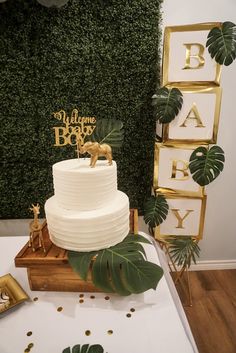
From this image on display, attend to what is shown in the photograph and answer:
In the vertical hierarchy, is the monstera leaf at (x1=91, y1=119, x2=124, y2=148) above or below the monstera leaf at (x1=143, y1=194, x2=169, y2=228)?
above

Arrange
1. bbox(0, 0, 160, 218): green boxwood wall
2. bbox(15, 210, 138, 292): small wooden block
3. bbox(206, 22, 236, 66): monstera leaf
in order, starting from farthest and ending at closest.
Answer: bbox(0, 0, 160, 218): green boxwood wall < bbox(206, 22, 236, 66): monstera leaf < bbox(15, 210, 138, 292): small wooden block

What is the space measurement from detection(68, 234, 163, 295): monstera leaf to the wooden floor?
4.18 feet

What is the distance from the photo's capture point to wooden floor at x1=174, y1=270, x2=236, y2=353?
1.91 meters

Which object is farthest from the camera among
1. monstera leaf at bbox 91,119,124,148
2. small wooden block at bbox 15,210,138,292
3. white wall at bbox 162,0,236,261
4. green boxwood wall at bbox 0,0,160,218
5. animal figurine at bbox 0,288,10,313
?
white wall at bbox 162,0,236,261

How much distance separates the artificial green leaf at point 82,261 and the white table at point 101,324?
0.15 m

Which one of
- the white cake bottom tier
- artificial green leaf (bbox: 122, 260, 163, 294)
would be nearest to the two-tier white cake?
the white cake bottom tier

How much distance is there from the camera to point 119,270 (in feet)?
3.42

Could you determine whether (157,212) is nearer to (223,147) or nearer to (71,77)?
(223,147)

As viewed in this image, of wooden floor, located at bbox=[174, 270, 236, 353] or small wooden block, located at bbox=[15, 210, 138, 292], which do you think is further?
wooden floor, located at bbox=[174, 270, 236, 353]

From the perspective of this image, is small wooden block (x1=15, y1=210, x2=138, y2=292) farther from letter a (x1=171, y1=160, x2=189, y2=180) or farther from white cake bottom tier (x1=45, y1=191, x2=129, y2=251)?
letter a (x1=171, y1=160, x2=189, y2=180)

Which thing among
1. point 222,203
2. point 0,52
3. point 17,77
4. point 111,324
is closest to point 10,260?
point 111,324

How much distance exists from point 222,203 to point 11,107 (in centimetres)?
225

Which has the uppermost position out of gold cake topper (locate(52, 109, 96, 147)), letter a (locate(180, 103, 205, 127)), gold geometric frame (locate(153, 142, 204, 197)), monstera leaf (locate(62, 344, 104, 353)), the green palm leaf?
letter a (locate(180, 103, 205, 127))

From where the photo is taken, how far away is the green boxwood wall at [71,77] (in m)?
2.06
